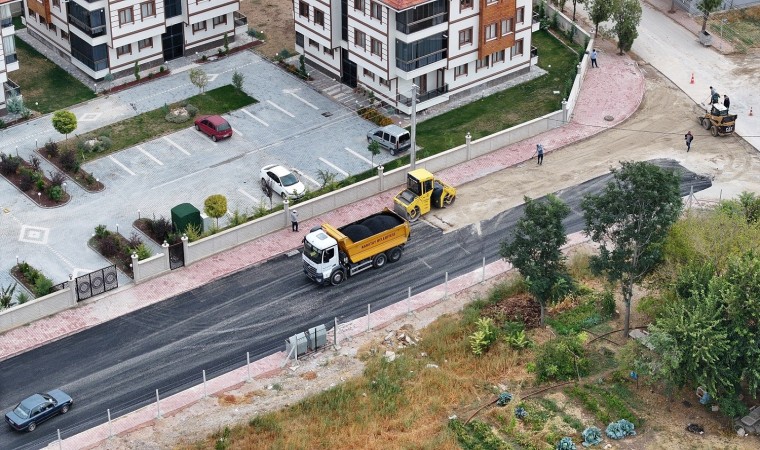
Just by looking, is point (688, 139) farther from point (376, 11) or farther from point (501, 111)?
point (376, 11)

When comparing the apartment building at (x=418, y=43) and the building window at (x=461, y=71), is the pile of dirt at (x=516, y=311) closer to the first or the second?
the apartment building at (x=418, y=43)

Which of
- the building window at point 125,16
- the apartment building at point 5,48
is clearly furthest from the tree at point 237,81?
the apartment building at point 5,48

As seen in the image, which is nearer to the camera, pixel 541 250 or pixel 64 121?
pixel 541 250

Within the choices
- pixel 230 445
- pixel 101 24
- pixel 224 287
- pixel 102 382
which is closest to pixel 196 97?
pixel 101 24

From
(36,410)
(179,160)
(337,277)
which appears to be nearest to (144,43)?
(179,160)

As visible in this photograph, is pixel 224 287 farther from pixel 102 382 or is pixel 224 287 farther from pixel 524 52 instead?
pixel 524 52

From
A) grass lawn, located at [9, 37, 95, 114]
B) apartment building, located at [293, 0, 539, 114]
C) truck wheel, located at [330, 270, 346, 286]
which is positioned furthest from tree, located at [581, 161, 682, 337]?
grass lawn, located at [9, 37, 95, 114]
